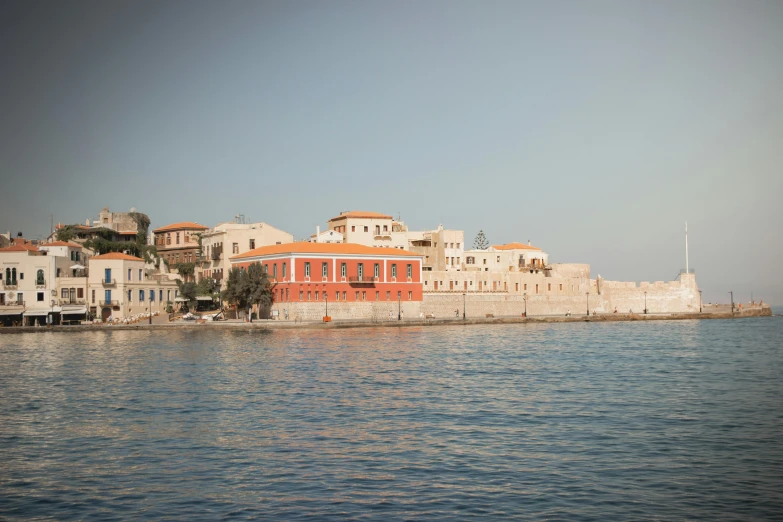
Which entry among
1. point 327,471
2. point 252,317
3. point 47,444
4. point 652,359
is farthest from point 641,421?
point 252,317

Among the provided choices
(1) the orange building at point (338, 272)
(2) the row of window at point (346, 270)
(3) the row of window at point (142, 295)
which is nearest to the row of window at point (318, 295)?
(1) the orange building at point (338, 272)

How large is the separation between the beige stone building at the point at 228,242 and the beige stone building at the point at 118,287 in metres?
8.56

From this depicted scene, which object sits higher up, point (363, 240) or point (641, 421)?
point (363, 240)

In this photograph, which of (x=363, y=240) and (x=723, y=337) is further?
(x=363, y=240)

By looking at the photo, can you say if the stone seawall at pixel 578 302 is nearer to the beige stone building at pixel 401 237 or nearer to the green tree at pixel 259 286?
the beige stone building at pixel 401 237

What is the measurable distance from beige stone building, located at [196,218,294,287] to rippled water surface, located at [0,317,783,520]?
3992cm

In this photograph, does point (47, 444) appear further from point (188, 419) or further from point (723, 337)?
point (723, 337)

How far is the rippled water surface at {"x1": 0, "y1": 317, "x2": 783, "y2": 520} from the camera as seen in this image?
14695mm

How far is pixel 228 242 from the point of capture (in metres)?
81.8

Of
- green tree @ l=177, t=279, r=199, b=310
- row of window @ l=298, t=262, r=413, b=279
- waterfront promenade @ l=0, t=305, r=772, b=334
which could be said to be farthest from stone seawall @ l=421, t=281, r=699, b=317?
green tree @ l=177, t=279, r=199, b=310

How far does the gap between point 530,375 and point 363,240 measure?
56.8m

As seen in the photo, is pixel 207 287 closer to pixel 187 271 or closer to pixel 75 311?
pixel 187 271

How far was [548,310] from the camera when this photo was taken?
3546 inches

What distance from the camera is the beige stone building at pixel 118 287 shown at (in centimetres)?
7006
